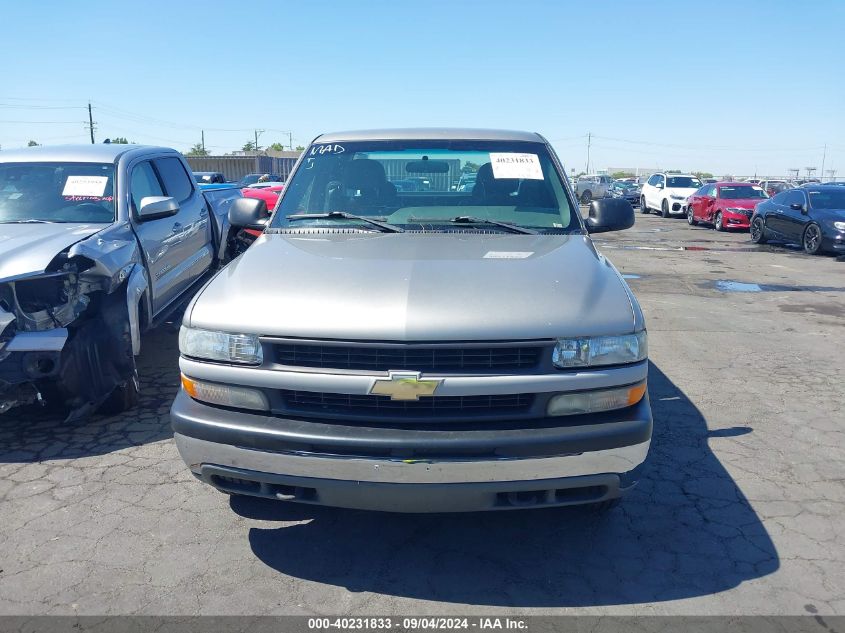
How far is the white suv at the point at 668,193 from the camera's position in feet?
85.9

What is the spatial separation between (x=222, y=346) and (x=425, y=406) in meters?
0.88

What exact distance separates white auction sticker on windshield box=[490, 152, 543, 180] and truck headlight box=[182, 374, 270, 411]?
7.19 feet

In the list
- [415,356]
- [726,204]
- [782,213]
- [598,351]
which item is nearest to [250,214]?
[415,356]

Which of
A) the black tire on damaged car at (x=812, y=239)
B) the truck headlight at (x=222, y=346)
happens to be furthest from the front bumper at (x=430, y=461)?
the black tire on damaged car at (x=812, y=239)

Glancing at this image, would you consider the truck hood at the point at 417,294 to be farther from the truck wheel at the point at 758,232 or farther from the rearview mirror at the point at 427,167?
the truck wheel at the point at 758,232

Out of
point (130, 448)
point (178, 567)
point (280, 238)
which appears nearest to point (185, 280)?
point (130, 448)

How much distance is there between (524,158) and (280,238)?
1.63m

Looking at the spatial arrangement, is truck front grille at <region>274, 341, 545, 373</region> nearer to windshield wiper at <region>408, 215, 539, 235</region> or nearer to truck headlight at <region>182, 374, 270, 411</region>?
truck headlight at <region>182, 374, 270, 411</region>

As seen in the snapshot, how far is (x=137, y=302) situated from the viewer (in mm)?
4906

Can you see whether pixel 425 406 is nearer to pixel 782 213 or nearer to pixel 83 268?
pixel 83 268

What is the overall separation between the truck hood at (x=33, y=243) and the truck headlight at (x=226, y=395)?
1985 millimetres

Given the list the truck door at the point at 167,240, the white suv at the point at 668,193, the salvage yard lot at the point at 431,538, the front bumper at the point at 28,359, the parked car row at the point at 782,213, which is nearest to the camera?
the salvage yard lot at the point at 431,538

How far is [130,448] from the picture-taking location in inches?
167

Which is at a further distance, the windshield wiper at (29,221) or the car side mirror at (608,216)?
the windshield wiper at (29,221)
